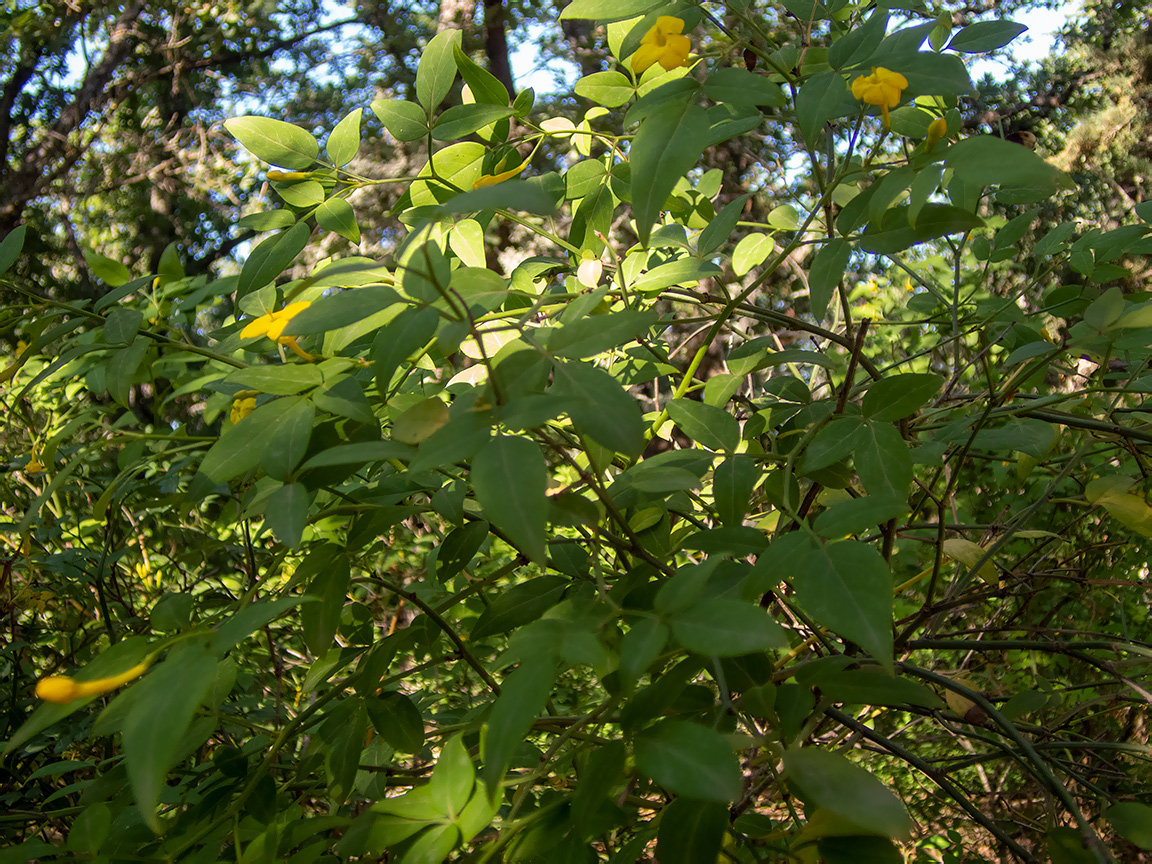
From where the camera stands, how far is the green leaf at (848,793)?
39 centimetres

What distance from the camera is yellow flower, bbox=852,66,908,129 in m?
0.54

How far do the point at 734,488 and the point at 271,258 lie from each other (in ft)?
1.54

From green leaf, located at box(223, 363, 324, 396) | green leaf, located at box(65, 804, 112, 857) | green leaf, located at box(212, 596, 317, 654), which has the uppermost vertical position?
green leaf, located at box(223, 363, 324, 396)

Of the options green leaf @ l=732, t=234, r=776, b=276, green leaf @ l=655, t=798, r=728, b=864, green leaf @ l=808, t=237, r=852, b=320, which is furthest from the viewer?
green leaf @ l=732, t=234, r=776, b=276

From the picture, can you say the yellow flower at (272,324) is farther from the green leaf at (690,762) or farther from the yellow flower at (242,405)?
the green leaf at (690,762)

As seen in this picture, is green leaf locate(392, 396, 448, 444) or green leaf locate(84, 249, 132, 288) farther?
green leaf locate(84, 249, 132, 288)

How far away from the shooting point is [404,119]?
29.5 inches

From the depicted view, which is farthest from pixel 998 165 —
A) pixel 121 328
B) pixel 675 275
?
pixel 121 328

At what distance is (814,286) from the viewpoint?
556mm

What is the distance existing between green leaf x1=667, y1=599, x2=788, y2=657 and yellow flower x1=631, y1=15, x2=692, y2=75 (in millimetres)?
436

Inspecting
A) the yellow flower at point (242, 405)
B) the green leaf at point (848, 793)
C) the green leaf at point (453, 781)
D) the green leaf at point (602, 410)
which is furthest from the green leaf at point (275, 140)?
the green leaf at point (848, 793)

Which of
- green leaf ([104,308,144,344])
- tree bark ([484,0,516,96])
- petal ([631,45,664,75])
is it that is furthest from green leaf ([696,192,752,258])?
tree bark ([484,0,516,96])

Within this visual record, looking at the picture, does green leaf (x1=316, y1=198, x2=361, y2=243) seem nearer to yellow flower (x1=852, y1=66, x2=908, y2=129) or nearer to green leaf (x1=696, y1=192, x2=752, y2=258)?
green leaf (x1=696, y1=192, x2=752, y2=258)

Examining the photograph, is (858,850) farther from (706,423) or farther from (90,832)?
(90,832)
